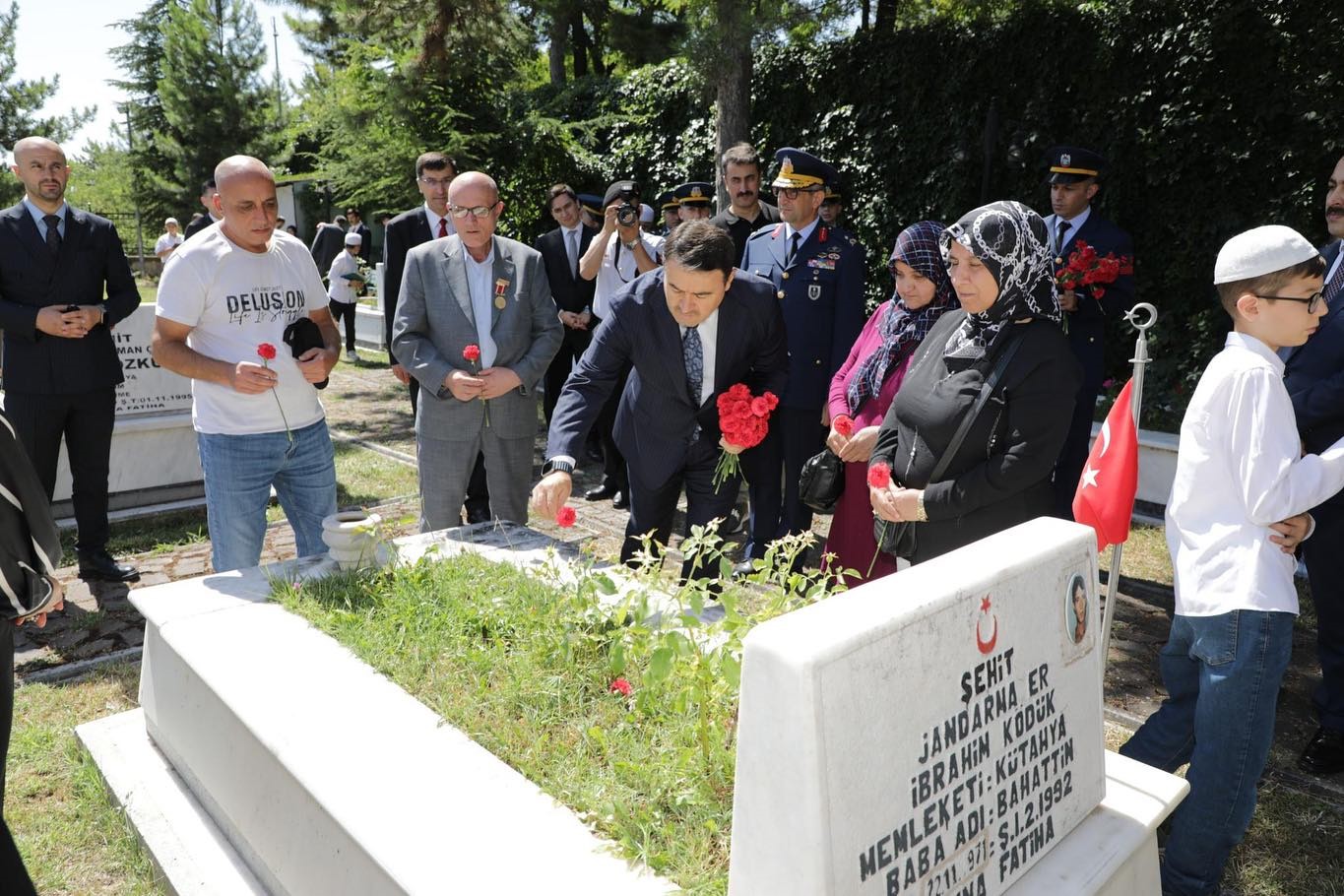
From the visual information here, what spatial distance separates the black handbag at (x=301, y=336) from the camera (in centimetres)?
380

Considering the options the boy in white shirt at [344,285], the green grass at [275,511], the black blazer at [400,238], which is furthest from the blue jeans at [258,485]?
the boy in white shirt at [344,285]

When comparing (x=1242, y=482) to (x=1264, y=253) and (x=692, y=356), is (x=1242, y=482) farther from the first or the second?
(x=692, y=356)

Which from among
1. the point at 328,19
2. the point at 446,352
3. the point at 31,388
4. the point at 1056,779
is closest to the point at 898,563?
the point at 1056,779

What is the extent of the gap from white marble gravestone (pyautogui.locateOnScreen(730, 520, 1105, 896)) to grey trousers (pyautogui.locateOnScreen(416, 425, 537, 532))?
9.39 ft

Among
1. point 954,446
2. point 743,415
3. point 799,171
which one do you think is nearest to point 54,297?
point 743,415

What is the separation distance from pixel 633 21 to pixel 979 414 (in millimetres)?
18661

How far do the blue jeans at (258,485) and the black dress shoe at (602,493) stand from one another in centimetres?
276

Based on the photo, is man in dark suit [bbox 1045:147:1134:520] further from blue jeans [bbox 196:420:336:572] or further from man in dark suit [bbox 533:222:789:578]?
blue jeans [bbox 196:420:336:572]

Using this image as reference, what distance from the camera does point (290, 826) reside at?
2199mm

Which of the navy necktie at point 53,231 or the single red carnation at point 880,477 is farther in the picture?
the navy necktie at point 53,231

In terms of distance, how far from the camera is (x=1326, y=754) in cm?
328

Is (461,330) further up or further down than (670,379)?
further up

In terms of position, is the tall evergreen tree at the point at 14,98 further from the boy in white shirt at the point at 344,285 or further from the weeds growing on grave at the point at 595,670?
the weeds growing on grave at the point at 595,670

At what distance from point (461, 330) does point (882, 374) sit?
6.33 ft
